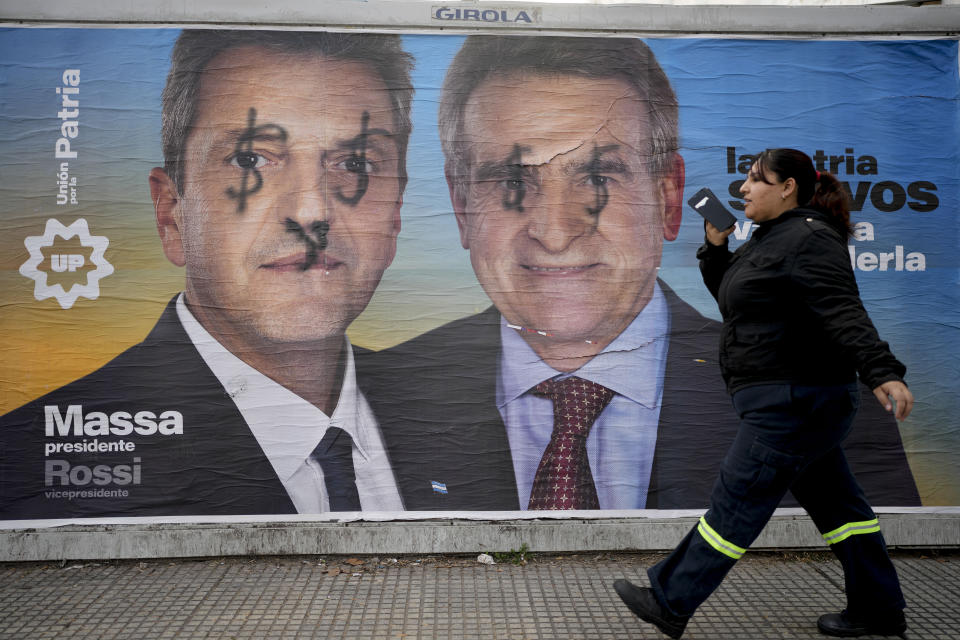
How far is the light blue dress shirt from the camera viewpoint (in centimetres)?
412

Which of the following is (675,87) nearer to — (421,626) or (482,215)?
(482,215)

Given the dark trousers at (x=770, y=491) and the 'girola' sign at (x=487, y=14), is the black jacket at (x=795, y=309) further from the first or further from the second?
the 'girola' sign at (x=487, y=14)

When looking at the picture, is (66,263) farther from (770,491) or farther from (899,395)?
(899,395)

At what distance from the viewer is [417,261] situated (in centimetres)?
412

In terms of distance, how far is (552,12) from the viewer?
4.09 meters

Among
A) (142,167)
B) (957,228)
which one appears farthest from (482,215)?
(957,228)

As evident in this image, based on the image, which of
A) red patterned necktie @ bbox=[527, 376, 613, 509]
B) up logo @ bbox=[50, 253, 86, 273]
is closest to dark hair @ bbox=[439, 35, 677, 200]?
red patterned necktie @ bbox=[527, 376, 613, 509]

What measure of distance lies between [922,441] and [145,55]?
4874 mm

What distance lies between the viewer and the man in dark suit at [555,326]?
4102 mm

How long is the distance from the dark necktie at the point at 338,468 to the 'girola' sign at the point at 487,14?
239cm

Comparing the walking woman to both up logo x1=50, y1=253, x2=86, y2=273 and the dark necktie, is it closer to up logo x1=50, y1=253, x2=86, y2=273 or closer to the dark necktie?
the dark necktie

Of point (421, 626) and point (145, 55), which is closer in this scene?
point (421, 626)

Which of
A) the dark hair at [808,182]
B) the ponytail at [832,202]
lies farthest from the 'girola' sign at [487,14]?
the ponytail at [832,202]

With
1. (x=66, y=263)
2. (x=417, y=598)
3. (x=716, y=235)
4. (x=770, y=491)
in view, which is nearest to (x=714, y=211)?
(x=716, y=235)
